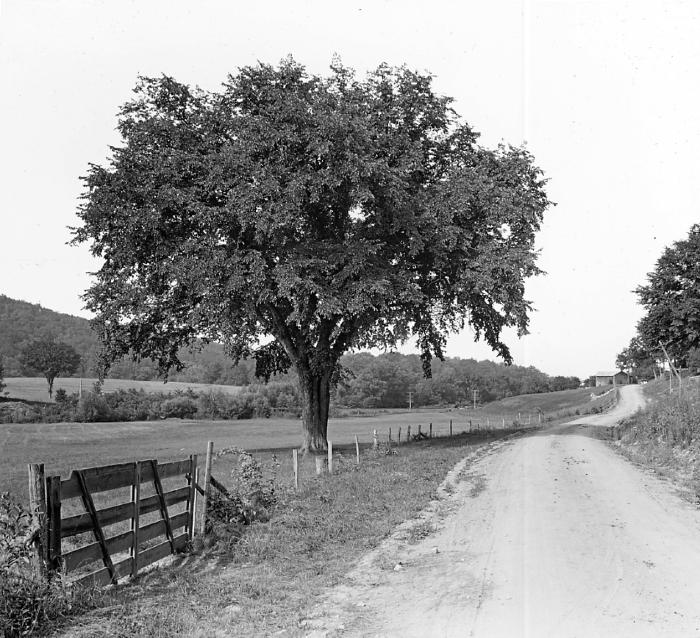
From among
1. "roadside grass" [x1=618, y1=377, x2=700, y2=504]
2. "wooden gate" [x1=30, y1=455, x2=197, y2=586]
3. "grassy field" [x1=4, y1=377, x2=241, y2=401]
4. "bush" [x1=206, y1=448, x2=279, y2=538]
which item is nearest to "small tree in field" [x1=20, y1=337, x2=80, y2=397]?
"grassy field" [x1=4, y1=377, x2=241, y2=401]

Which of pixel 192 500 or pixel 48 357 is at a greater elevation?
pixel 48 357

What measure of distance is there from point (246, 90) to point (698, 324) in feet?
119

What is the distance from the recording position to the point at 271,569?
9.50 meters

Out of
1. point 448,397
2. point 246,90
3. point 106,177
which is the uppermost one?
point 246,90

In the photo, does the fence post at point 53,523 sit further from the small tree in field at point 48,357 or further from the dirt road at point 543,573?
the small tree in field at point 48,357

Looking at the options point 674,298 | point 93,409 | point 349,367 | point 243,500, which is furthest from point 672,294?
point 349,367

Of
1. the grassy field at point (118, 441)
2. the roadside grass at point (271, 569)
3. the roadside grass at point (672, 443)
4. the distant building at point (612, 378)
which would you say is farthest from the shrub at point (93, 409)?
the distant building at point (612, 378)

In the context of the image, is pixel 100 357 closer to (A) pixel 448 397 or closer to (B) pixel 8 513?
(B) pixel 8 513

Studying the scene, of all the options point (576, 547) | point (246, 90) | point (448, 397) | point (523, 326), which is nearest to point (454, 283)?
point (523, 326)

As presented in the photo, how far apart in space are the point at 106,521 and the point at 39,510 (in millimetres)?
1230

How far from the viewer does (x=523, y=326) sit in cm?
2677

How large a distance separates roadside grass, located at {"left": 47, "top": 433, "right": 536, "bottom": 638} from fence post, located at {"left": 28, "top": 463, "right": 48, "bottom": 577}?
771 mm

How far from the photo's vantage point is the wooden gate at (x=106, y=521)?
293 inches

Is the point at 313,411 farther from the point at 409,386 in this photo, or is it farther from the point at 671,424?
the point at 409,386
